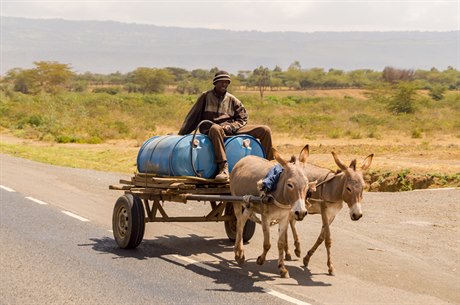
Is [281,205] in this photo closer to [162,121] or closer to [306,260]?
[306,260]

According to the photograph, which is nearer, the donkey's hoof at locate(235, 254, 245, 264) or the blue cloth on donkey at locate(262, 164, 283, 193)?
the blue cloth on donkey at locate(262, 164, 283, 193)

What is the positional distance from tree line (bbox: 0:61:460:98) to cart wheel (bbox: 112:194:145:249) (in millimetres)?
82703

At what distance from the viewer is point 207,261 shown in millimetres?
11133

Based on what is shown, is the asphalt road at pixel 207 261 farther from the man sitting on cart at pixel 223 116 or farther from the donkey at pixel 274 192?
the man sitting on cart at pixel 223 116

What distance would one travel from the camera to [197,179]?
1093cm

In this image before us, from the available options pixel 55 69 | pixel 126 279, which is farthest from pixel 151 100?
pixel 126 279

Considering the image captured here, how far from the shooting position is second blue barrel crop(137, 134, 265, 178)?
36.4ft

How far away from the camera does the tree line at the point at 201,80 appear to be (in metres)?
118

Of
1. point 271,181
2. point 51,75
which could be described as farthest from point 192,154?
point 51,75

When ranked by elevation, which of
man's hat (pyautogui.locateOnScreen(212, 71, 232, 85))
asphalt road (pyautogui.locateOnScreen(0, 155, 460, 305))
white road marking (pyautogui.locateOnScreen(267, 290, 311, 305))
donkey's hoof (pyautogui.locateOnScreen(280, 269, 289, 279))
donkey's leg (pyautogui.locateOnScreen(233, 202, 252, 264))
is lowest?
asphalt road (pyautogui.locateOnScreen(0, 155, 460, 305))

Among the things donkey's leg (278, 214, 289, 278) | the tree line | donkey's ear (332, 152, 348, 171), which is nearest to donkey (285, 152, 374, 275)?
donkey's ear (332, 152, 348, 171)

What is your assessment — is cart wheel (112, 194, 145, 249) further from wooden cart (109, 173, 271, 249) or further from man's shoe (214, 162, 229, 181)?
man's shoe (214, 162, 229, 181)

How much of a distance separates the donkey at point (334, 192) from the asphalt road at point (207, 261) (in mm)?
858

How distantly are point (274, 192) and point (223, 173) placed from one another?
1645 mm
